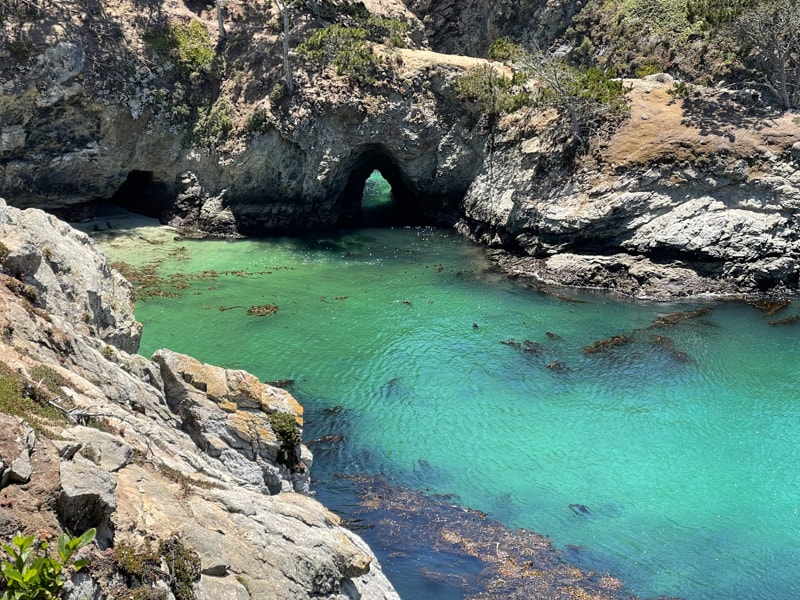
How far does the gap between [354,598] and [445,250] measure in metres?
35.8

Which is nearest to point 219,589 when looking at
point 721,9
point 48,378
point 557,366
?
point 48,378

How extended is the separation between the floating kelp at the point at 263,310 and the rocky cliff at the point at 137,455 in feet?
44.3

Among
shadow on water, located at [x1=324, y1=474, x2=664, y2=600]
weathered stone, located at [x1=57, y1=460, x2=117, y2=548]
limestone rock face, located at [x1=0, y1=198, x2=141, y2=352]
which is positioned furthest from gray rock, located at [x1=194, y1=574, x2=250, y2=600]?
limestone rock face, located at [x1=0, y1=198, x2=141, y2=352]

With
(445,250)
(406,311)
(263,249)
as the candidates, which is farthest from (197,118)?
(406,311)

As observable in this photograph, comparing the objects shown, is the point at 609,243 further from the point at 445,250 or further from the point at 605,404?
the point at 605,404

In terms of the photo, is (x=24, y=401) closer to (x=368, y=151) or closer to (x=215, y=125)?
(x=215, y=125)

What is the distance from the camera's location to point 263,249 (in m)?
46.2

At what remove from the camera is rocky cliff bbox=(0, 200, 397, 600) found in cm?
890

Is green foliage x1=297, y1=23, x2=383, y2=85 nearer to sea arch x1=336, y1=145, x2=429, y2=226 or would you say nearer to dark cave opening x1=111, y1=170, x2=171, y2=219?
sea arch x1=336, y1=145, x2=429, y2=226

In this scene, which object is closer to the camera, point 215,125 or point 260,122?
point 260,122

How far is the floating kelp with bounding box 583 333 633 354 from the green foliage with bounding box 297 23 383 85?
90.3 feet

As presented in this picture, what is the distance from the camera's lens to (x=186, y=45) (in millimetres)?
50281

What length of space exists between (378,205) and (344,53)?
1575 centimetres

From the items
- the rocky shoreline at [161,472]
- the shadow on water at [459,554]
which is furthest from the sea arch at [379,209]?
the shadow on water at [459,554]
